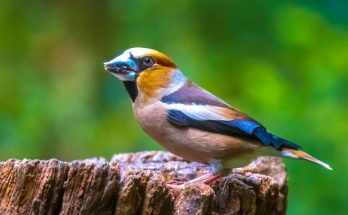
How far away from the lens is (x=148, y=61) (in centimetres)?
426

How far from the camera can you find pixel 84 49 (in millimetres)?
8312

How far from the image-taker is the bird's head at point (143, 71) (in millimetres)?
4199

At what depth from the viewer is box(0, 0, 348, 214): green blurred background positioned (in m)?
6.62

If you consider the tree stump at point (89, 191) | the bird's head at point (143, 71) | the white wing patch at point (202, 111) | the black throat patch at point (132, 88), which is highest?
the bird's head at point (143, 71)

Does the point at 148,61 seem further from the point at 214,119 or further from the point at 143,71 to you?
the point at 214,119

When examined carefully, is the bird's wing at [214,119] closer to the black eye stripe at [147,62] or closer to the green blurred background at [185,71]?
the black eye stripe at [147,62]

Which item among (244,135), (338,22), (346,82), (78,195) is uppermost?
(338,22)

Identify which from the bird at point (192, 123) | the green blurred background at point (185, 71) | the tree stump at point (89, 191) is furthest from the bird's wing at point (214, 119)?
the green blurred background at point (185, 71)

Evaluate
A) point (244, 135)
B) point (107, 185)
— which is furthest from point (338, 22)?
point (107, 185)

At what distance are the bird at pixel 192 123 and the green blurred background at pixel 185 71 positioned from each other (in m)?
2.36

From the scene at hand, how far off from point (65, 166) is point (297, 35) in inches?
171

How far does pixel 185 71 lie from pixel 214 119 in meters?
3.24

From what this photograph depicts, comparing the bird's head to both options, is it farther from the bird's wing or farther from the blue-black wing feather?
the blue-black wing feather

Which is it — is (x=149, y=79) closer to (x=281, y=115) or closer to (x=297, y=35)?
(x=281, y=115)
